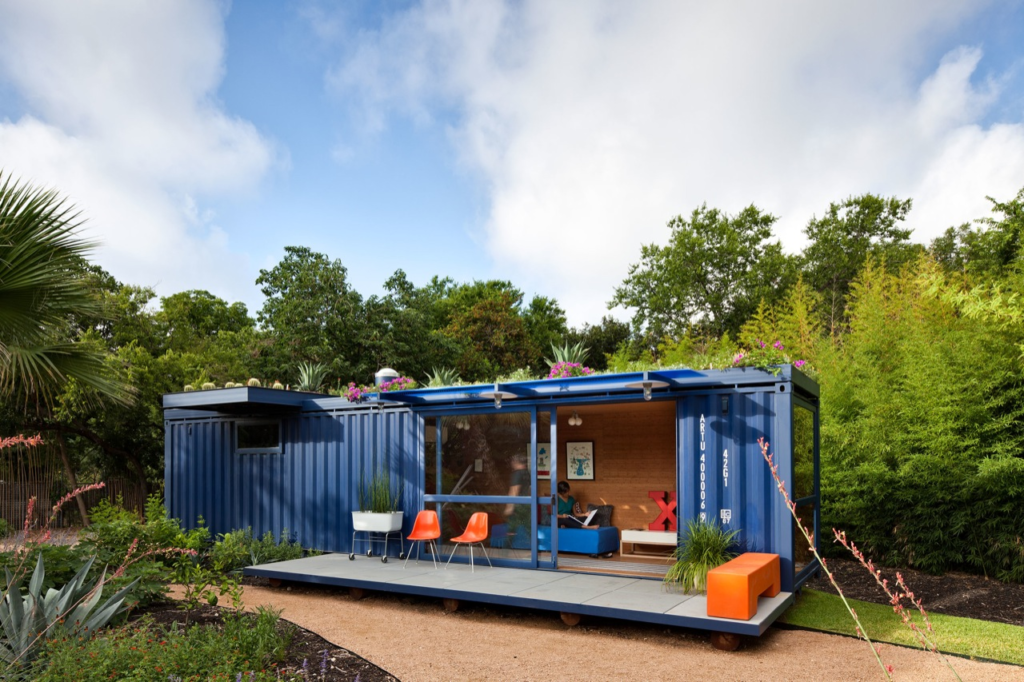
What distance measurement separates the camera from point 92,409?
592 inches

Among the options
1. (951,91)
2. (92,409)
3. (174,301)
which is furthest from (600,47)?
(174,301)

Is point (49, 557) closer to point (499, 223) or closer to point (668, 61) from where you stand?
point (668, 61)

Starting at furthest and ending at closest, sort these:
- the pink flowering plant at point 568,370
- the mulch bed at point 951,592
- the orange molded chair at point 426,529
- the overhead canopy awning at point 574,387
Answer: the orange molded chair at point 426,529 → the pink flowering plant at point 568,370 → the mulch bed at point 951,592 → the overhead canopy awning at point 574,387

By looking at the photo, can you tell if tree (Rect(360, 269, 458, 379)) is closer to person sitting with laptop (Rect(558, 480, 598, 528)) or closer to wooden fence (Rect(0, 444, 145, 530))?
wooden fence (Rect(0, 444, 145, 530))

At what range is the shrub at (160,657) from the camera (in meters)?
3.75

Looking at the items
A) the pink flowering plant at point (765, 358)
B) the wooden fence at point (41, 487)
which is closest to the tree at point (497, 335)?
the wooden fence at point (41, 487)

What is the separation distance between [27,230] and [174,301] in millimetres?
16043

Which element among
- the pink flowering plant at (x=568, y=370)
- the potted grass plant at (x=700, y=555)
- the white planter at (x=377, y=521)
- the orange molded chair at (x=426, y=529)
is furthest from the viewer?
the white planter at (x=377, y=521)

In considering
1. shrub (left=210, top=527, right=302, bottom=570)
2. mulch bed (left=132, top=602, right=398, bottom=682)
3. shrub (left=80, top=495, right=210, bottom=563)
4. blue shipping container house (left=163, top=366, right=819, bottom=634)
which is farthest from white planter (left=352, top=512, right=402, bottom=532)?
mulch bed (left=132, top=602, right=398, bottom=682)

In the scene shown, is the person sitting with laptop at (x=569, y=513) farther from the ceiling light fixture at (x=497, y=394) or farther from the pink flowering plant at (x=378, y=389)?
the pink flowering plant at (x=378, y=389)

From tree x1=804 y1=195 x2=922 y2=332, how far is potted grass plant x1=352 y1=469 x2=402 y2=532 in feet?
56.3

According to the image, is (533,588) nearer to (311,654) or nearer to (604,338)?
(311,654)

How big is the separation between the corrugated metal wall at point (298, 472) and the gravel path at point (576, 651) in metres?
2.31

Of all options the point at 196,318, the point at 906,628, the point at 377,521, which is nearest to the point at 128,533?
the point at 377,521
